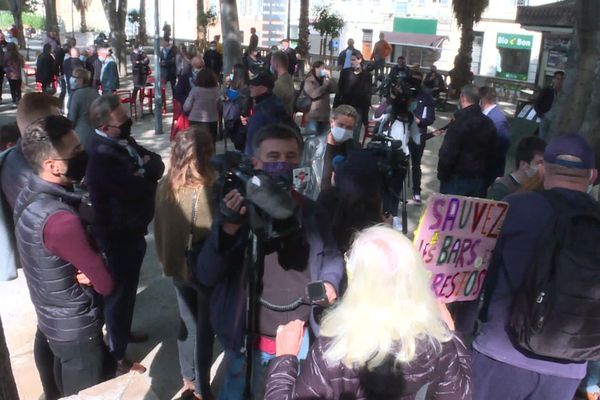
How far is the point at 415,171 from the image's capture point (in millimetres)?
7176

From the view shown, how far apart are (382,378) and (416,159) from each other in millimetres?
5595

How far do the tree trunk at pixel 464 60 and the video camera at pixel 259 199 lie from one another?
16263mm

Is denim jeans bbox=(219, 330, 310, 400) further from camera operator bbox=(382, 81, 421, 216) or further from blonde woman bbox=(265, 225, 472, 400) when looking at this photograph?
camera operator bbox=(382, 81, 421, 216)

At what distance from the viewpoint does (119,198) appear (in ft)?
11.0

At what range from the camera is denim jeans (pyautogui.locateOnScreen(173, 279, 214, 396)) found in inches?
125

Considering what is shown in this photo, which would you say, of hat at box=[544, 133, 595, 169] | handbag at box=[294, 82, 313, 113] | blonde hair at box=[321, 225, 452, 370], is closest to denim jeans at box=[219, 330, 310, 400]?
blonde hair at box=[321, 225, 452, 370]

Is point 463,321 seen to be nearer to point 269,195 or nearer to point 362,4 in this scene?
point 269,195

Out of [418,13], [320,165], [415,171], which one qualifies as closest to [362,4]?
[418,13]

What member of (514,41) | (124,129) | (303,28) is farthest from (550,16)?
(514,41)

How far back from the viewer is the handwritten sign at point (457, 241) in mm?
2723

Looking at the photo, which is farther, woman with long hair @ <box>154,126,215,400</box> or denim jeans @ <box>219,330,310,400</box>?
woman with long hair @ <box>154,126,215,400</box>

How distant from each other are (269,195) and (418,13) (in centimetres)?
3465

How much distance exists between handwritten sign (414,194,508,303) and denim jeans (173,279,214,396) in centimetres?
130

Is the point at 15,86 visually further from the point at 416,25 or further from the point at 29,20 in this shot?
the point at 29,20
